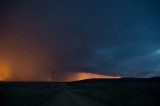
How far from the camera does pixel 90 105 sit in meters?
16.8

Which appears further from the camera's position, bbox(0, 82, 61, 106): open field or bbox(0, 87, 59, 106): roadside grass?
bbox(0, 82, 61, 106): open field

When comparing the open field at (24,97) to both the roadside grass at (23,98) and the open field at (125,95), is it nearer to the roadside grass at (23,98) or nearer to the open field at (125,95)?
the roadside grass at (23,98)

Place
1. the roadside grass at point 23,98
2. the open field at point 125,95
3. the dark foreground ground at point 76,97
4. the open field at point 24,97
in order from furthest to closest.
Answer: the open field at point 125,95 → the open field at point 24,97 → the roadside grass at point 23,98 → the dark foreground ground at point 76,97

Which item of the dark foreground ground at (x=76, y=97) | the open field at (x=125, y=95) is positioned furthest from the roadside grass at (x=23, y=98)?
the open field at (x=125, y=95)

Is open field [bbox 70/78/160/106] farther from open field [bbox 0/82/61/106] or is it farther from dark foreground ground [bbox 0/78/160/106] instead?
open field [bbox 0/82/61/106]

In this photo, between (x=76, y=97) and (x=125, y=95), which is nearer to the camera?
(x=76, y=97)

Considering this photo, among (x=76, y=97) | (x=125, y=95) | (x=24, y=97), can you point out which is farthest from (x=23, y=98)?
(x=125, y=95)

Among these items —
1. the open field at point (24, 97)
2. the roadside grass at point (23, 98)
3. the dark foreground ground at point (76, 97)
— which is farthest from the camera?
the open field at point (24, 97)

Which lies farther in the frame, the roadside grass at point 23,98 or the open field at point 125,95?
the open field at point 125,95

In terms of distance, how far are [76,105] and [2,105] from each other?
7114 millimetres

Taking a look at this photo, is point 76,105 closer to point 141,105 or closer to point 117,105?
point 117,105

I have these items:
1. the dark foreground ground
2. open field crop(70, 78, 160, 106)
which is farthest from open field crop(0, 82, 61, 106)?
open field crop(70, 78, 160, 106)

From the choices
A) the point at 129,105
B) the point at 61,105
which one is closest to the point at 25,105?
the point at 61,105

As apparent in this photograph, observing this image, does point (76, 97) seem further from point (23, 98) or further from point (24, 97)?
point (24, 97)
